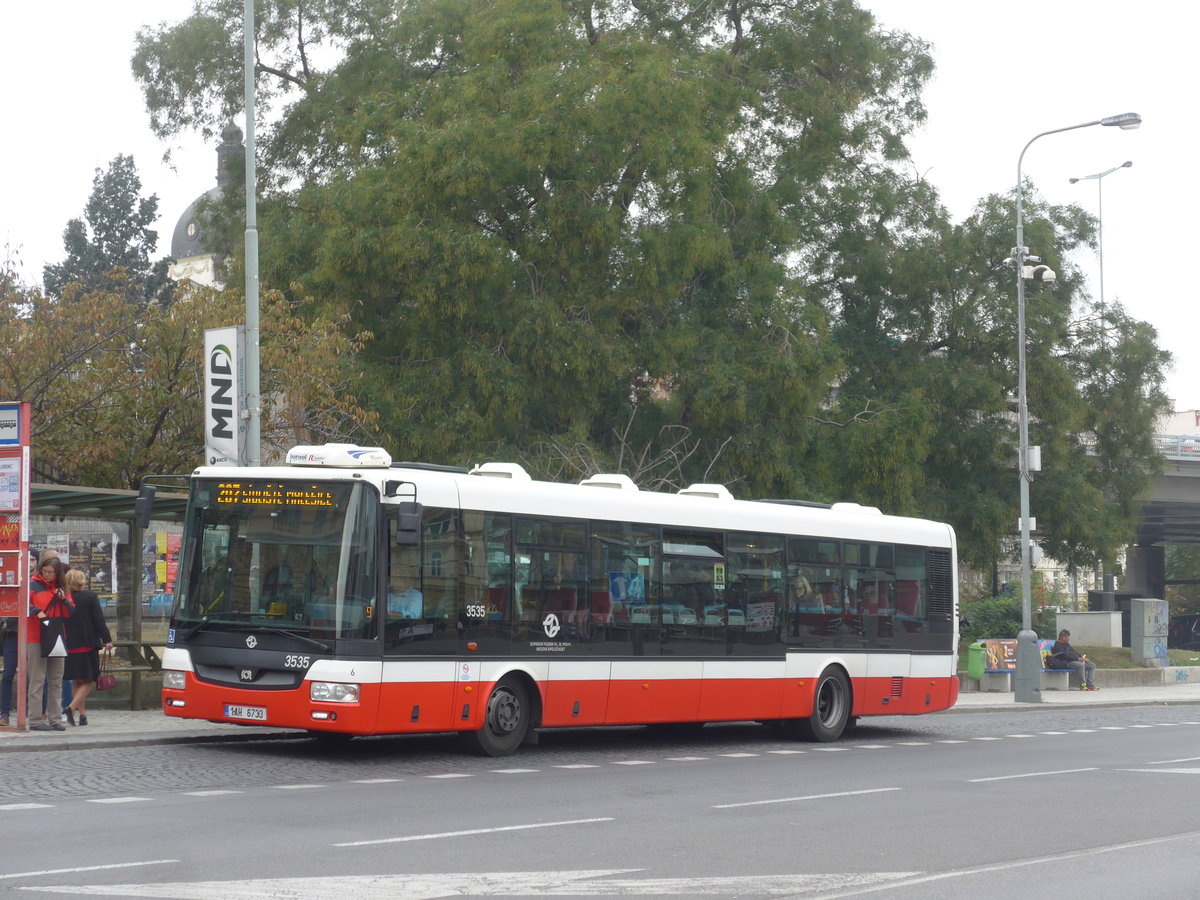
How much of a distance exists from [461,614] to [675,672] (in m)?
3.22

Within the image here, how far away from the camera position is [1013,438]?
41875 millimetres

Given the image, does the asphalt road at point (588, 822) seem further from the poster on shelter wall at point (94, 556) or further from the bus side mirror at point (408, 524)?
the poster on shelter wall at point (94, 556)

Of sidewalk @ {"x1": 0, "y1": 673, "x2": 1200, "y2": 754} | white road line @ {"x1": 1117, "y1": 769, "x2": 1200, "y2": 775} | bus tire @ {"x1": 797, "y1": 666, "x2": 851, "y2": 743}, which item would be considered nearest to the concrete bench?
bus tire @ {"x1": 797, "y1": 666, "x2": 851, "y2": 743}

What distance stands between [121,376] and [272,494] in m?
10.7

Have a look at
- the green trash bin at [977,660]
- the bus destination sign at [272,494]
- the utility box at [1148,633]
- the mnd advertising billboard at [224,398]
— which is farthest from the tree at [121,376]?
the utility box at [1148,633]

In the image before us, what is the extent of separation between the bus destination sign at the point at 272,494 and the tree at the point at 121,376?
368 inches

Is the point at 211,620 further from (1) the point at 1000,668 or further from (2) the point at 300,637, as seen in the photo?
(1) the point at 1000,668

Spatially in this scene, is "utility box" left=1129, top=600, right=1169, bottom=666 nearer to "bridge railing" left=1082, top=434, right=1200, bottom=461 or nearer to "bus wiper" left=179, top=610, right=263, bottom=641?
"bridge railing" left=1082, top=434, right=1200, bottom=461

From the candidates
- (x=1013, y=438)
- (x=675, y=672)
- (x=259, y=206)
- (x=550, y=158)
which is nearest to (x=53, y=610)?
(x=675, y=672)

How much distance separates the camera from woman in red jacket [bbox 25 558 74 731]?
17.3 m

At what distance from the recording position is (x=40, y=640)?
56.9 feet

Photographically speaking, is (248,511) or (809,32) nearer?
(248,511)

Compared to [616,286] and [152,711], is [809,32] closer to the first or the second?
[616,286]

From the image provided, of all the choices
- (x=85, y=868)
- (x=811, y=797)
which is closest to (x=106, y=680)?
(x=811, y=797)
